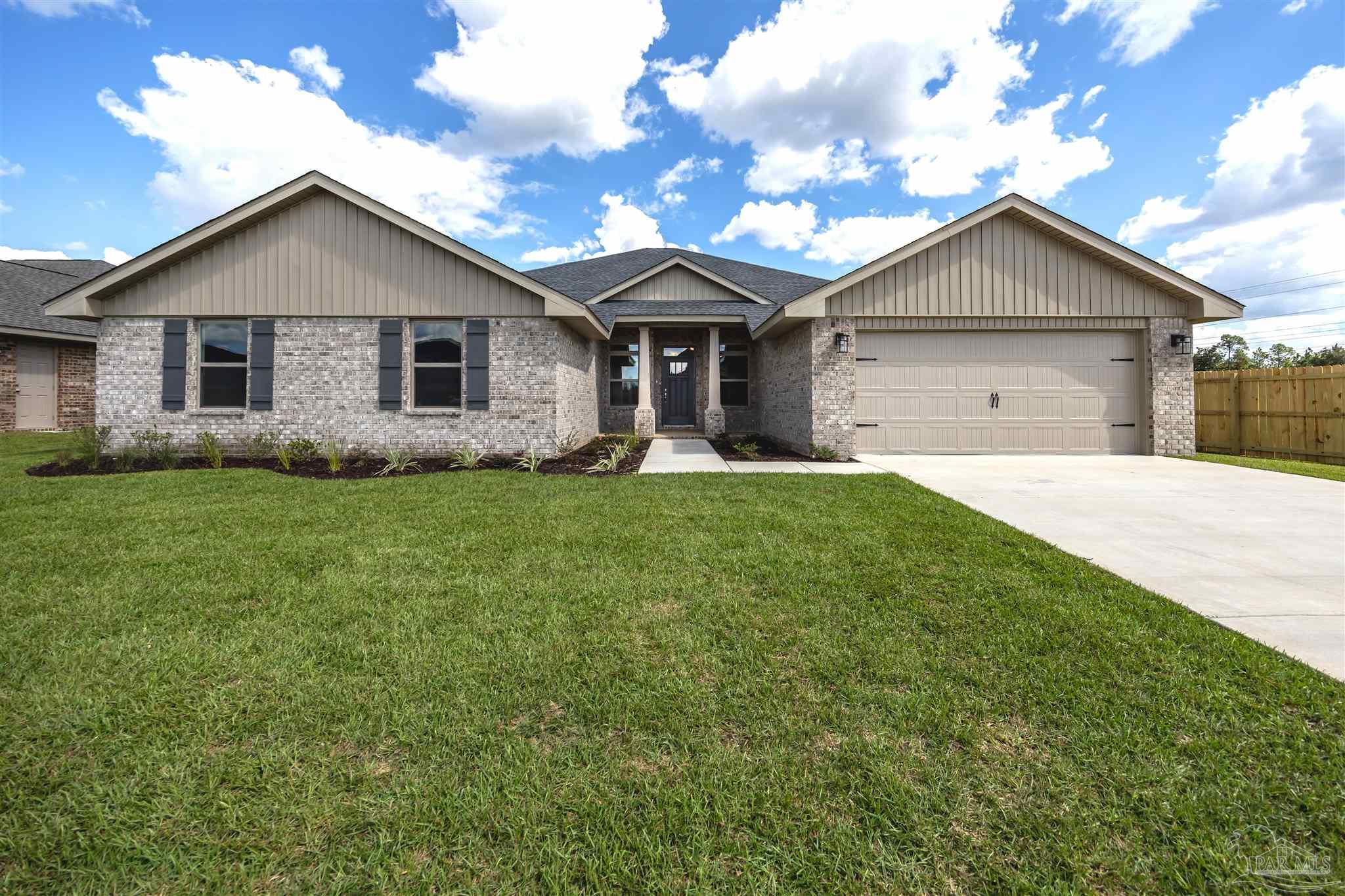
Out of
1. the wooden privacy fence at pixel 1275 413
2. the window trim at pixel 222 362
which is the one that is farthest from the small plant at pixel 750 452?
the wooden privacy fence at pixel 1275 413

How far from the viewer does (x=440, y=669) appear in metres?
2.52

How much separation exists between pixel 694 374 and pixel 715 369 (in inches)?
97.8

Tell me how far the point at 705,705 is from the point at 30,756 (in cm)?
243

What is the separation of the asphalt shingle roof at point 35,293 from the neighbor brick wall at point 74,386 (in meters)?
0.77

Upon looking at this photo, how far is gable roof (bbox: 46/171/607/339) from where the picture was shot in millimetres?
9477

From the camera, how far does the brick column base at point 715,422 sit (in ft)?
50.4

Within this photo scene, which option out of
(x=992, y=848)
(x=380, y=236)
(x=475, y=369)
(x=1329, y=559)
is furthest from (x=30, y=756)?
(x=380, y=236)

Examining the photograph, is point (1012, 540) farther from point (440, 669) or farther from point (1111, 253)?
point (1111, 253)

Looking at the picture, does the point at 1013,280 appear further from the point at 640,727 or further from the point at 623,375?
the point at 640,727

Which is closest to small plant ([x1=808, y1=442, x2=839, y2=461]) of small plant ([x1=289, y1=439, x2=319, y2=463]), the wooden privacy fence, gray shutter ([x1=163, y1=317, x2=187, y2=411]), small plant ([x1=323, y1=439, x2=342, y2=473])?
small plant ([x1=323, y1=439, x2=342, y2=473])

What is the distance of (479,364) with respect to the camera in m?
10.2

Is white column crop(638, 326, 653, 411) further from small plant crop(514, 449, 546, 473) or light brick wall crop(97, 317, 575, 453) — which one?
small plant crop(514, 449, 546, 473)

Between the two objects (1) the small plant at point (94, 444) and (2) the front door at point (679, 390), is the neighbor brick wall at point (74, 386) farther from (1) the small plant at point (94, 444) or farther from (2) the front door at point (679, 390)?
(2) the front door at point (679, 390)
